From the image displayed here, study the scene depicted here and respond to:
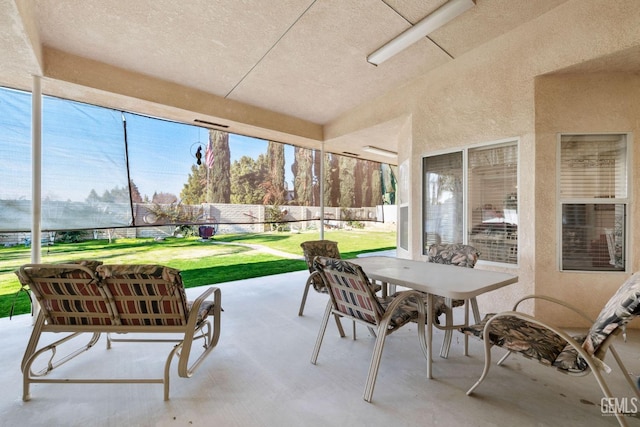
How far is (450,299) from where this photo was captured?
7.98ft

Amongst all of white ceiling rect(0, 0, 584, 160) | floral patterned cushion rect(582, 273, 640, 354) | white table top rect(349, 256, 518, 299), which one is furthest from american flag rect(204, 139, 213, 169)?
floral patterned cushion rect(582, 273, 640, 354)

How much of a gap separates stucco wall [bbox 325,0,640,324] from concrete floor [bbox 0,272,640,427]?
1.10 metres

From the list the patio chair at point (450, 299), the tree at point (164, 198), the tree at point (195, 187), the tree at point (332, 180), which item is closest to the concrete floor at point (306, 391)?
the patio chair at point (450, 299)

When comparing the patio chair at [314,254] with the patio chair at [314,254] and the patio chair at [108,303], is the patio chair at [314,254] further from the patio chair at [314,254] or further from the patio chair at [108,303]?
the patio chair at [108,303]

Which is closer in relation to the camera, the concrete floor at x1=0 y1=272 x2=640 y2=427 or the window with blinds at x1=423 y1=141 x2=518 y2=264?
the concrete floor at x1=0 y1=272 x2=640 y2=427

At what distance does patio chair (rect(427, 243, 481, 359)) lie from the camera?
2.37 m

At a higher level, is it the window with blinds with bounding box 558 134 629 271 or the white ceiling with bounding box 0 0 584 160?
the white ceiling with bounding box 0 0 584 160

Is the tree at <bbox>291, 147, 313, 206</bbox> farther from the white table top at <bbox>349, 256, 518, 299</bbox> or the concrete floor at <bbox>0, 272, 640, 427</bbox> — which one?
the concrete floor at <bbox>0, 272, 640, 427</bbox>

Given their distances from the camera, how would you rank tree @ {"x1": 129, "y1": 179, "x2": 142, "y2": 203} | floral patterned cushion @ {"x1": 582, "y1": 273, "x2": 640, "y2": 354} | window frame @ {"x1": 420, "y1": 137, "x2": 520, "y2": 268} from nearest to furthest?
floral patterned cushion @ {"x1": 582, "y1": 273, "x2": 640, "y2": 354} < window frame @ {"x1": 420, "y1": 137, "x2": 520, "y2": 268} < tree @ {"x1": 129, "y1": 179, "x2": 142, "y2": 203}

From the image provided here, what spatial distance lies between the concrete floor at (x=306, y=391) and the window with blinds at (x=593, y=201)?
86 centimetres

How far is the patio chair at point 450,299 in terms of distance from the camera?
2369mm

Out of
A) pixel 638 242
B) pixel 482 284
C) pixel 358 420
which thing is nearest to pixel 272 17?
pixel 482 284

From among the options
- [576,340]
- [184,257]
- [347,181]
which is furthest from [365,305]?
[184,257]

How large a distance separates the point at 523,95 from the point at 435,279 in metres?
2.44
